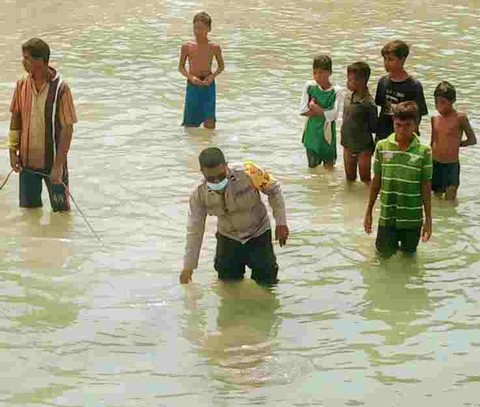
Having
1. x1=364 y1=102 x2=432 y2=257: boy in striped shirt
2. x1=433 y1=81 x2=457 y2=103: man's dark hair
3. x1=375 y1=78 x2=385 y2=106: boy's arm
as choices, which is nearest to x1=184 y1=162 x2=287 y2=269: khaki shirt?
x1=364 y1=102 x2=432 y2=257: boy in striped shirt

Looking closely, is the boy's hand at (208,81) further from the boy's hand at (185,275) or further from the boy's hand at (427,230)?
the boy's hand at (185,275)

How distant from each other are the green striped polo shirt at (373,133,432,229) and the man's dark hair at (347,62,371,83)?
5.42ft

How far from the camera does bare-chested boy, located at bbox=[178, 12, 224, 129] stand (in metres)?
11.9

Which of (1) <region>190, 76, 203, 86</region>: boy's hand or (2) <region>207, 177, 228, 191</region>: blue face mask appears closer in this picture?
(2) <region>207, 177, 228, 191</region>: blue face mask

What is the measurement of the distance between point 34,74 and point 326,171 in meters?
3.24

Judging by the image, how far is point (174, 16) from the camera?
65.7ft

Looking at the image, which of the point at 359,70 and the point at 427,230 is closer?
the point at 427,230

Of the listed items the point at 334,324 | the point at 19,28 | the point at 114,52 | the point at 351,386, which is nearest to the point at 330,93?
the point at 334,324

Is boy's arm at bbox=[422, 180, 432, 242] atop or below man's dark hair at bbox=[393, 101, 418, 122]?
below

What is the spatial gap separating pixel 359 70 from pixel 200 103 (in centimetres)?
289

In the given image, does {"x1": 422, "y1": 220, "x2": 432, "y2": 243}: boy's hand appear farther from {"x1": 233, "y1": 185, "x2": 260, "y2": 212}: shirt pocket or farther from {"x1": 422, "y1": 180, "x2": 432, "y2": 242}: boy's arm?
{"x1": 233, "y1": 185, "x2": 260, "y2": 212}: shirt pocket

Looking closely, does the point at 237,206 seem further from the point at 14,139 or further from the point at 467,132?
the point at 467,132

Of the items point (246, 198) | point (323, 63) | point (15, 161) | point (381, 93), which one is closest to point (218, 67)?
point (323, 63)

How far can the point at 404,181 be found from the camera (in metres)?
7.95
